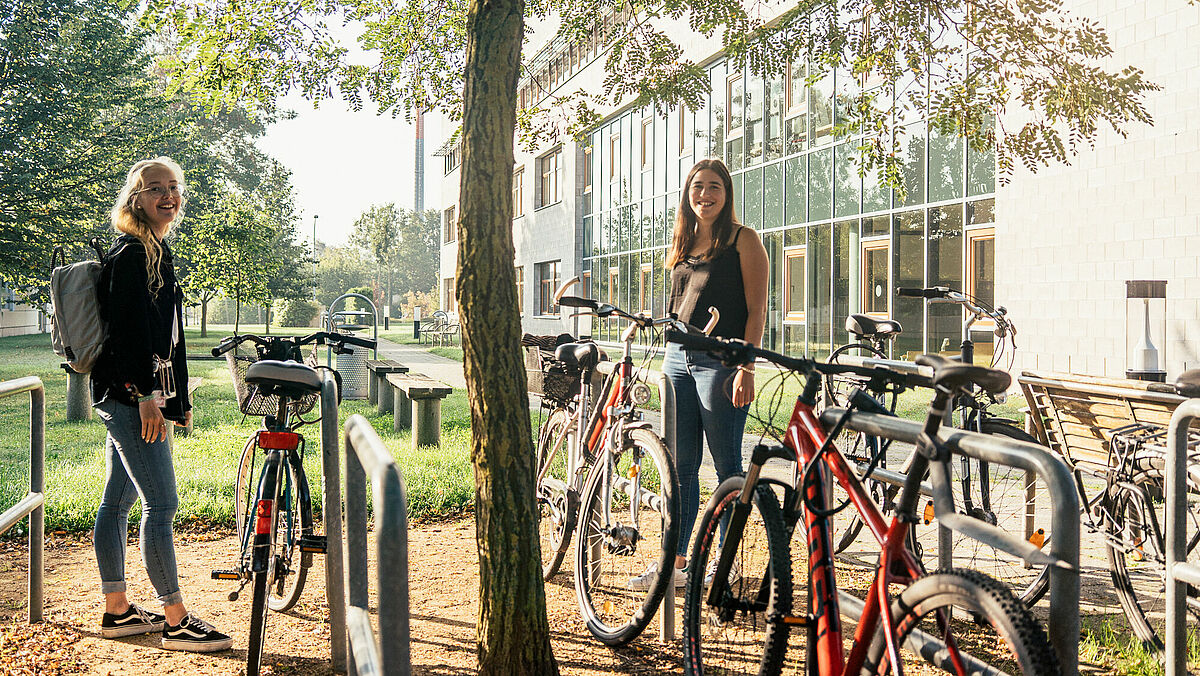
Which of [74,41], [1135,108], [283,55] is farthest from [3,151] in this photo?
[1135,108]

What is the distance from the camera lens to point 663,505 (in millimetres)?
3879

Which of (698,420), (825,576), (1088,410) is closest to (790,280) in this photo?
(698,420)

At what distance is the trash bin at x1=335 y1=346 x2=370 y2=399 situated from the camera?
15.0 meters

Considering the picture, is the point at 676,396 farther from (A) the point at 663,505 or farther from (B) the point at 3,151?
(B) the point at 3,151

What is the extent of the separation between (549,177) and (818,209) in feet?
63.8

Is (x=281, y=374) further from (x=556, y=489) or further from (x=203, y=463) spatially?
(x=203, y=463)

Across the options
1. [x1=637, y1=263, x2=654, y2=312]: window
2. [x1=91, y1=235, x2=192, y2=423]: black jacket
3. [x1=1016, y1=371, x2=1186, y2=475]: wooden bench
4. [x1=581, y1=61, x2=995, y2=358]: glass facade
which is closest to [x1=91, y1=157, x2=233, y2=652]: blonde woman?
[x1=91, y1=235, x2=192, y2=423]: black jacket

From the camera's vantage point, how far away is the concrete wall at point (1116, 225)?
414 inches

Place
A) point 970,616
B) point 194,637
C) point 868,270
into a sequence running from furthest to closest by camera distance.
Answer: point 868,270 < point 194,637 < point 970,616

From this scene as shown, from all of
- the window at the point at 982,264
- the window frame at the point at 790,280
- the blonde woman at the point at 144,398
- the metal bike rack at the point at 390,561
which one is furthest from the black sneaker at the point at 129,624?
the window frame at the point at 790,280

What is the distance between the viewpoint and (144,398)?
3.99m

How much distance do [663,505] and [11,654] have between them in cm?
265

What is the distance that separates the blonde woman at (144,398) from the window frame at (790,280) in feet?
A: 49.7

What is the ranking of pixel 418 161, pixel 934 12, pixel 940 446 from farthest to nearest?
pixel 418 161
pixel 934 12
pixel 940 446
